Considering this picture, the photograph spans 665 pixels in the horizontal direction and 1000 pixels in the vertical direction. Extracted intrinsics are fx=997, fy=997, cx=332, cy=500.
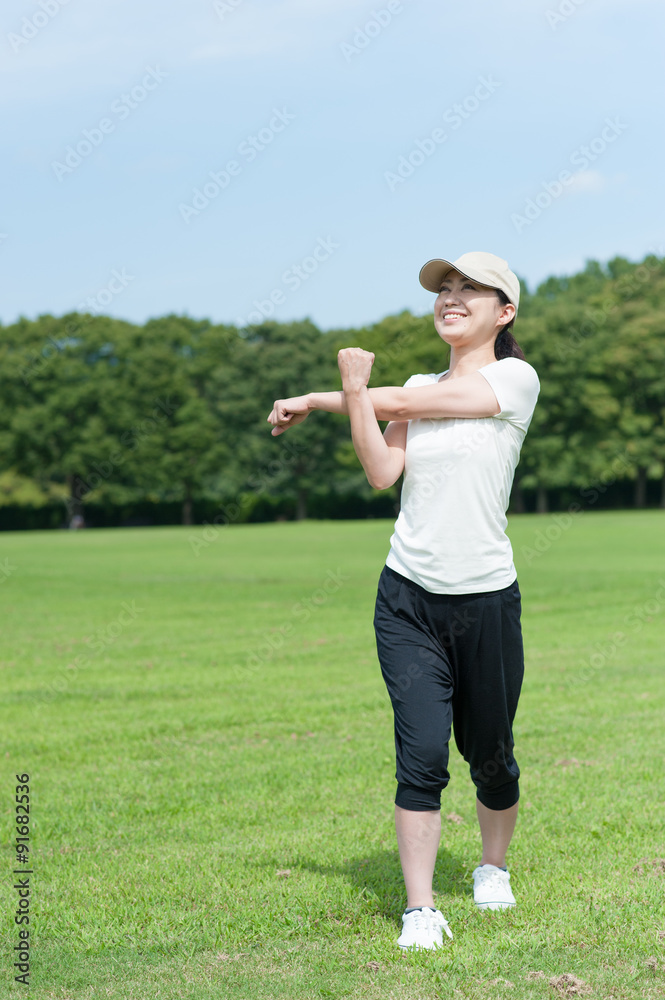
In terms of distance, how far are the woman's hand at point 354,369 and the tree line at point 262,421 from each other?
6262cm

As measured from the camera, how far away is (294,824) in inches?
216

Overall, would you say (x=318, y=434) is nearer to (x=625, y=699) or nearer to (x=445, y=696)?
(x=625, y=699)

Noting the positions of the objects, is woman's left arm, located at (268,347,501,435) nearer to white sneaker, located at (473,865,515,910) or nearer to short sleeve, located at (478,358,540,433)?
short sleeve, located at (478,358,540,433)

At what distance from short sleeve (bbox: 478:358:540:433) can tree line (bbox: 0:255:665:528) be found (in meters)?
62.4

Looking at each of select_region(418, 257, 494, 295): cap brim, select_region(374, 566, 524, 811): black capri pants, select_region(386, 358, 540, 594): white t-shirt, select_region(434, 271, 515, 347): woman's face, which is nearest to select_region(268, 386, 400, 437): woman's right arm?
select_region(386, 358, 540, 594): white t-shirt

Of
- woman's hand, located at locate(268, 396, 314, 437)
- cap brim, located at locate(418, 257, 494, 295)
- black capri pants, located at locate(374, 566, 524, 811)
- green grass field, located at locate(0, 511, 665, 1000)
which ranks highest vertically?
cap brim, located at locate(418, 257, 494, 295)

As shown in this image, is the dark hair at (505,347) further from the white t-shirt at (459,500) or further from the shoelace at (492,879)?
the shoelace at (492,879)

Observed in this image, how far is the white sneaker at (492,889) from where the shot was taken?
4133 mm

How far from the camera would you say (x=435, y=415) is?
3803 millimetres

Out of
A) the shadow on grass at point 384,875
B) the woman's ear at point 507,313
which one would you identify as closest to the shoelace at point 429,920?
the shadow on grass at point 384,875

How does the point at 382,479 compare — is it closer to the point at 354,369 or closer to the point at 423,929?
the point at 354,369

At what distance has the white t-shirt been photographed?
12.3 feet

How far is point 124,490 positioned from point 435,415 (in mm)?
69280

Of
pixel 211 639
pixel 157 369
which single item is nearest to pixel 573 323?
pixel 157 369
